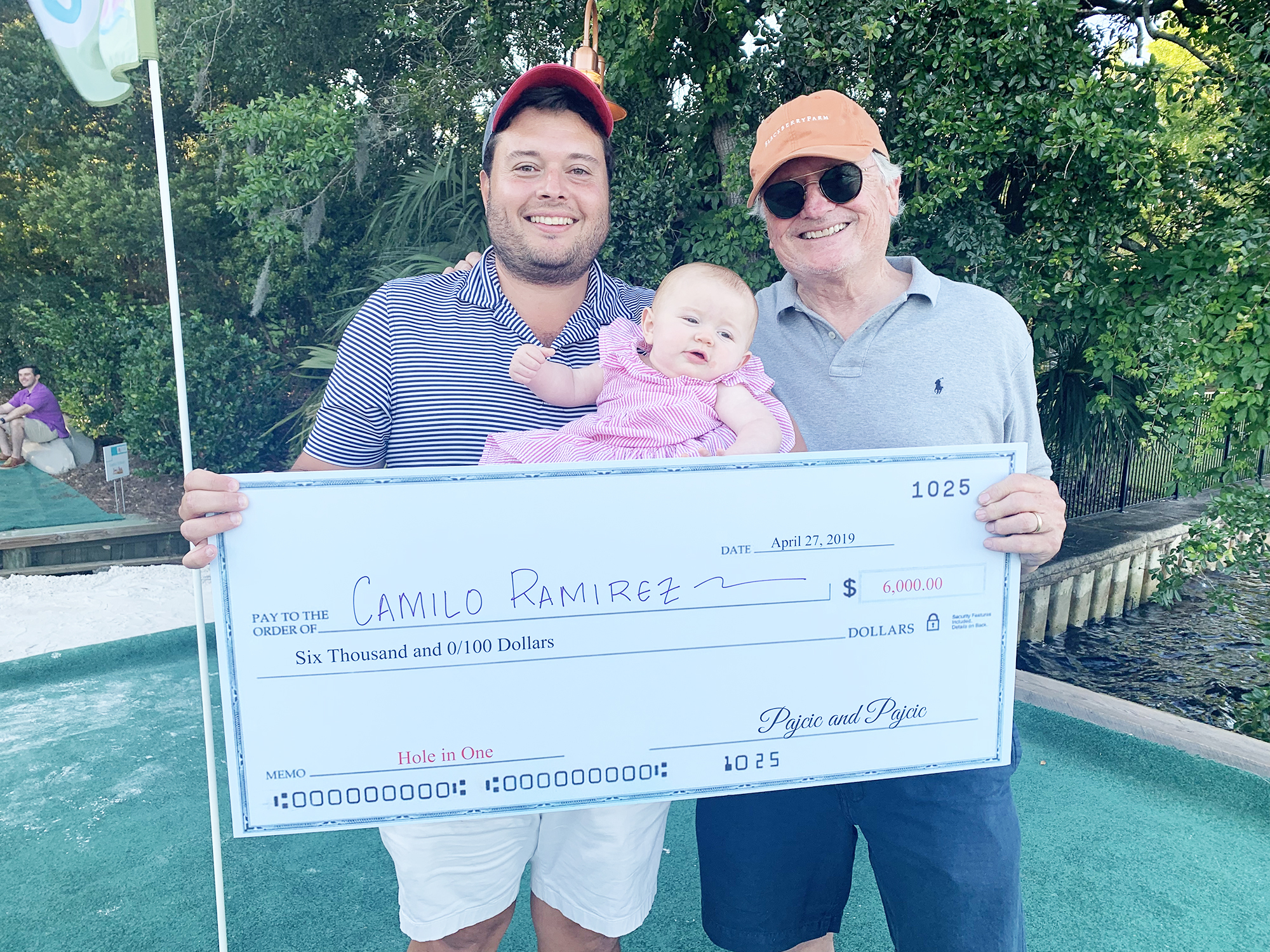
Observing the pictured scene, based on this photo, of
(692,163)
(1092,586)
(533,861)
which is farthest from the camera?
(1092,586)

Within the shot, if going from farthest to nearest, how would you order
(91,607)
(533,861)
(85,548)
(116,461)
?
1. (85,548)
2. (116,461)
3. (91,607)
4. (533,861)

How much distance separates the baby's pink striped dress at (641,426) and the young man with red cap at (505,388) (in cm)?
7

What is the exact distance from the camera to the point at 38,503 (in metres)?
7.76

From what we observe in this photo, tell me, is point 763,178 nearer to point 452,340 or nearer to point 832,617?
point 452,340

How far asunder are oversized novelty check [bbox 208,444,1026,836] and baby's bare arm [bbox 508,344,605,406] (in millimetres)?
268

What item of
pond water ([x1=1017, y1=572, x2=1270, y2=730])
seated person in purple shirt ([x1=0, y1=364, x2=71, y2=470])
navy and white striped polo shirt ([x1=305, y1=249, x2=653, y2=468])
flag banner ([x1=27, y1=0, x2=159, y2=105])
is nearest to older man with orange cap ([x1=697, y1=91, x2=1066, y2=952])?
navy and white striped polo shirt ([x1=305, y1=249, x2=653, y2=468])

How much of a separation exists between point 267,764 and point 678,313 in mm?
1027

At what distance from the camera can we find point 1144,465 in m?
9.12

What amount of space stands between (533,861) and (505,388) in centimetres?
98

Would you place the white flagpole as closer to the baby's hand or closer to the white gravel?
the baby's hand

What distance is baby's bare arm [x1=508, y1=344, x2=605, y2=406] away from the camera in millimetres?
1404

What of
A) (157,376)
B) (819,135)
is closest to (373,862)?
(819,135)

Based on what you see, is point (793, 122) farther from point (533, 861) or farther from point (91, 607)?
point (91, 607)

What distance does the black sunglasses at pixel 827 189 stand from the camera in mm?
1538
